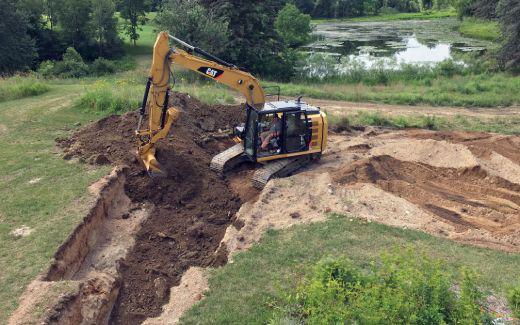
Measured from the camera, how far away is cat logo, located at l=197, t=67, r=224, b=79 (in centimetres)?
1385

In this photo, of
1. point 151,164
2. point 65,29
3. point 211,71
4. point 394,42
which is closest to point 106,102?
point 151,164

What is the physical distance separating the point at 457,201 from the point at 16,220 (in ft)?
38.6

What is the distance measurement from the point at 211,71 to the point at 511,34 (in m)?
26.1

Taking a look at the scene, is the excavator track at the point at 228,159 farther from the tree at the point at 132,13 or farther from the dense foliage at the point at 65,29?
the tree at the point at 132,13

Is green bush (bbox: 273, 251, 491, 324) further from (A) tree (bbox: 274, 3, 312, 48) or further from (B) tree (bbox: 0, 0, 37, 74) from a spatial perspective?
(A) tree (bbox: 274, 3, 312, 48)

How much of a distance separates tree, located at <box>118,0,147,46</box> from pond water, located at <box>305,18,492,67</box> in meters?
19.1

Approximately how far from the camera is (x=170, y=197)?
1359cm

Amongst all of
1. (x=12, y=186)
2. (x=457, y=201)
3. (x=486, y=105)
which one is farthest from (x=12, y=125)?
(x=486, y=105)

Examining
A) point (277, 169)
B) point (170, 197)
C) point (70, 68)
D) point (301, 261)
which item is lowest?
point (301, 261)

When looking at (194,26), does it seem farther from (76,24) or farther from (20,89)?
(76,24)

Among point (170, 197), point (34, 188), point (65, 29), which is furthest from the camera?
point (65, 29)

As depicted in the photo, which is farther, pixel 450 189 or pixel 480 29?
pixel 480 29

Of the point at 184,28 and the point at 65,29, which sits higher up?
the point at 65,29

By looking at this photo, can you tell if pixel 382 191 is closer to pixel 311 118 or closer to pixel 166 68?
pixel 311 118
